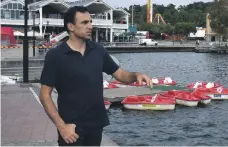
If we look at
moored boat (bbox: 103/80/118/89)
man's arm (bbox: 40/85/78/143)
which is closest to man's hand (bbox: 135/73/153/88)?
man's arm (bbox: 40/85/78/143)

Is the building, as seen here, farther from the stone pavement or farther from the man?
the man

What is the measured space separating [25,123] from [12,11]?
62.4m

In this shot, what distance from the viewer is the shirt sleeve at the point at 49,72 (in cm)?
393

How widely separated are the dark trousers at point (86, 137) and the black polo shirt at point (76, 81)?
60mm

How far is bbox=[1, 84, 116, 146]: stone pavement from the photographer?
8.25 metres

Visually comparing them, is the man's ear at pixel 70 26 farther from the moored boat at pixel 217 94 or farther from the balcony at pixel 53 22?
the balcony at pixel 53 22

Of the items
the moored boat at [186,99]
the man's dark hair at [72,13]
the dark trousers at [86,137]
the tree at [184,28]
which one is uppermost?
the tree at [184,28]

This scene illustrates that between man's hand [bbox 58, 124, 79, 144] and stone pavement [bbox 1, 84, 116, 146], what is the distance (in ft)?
13.6

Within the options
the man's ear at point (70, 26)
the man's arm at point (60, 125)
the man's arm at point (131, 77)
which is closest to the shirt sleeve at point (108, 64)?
the man's arm at point (131, 77)

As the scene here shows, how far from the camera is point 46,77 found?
3.96 m

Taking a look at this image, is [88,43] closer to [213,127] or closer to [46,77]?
[46,77]

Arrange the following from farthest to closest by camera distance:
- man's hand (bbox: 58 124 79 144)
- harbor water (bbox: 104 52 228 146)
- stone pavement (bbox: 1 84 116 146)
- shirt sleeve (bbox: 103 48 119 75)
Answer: harbor water (bbox: 104 52 228 146) → stone pavement (bbox: 1 84 116 146) → shirt sleeve (bbox: 103 48 119 75) → man's hand (bbox: 58 124 79 144)

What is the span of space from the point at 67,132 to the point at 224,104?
16860mm

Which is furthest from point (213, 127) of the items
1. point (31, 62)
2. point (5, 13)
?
point (5, 13)
